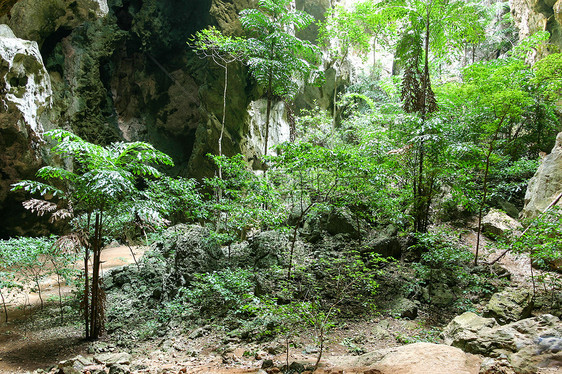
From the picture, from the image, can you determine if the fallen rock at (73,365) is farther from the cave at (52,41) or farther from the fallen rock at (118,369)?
the cave at (52,41)

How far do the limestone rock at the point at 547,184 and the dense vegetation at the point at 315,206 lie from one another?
101 cm

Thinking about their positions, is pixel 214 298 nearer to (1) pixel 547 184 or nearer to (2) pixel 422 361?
(2) pixel 422 361

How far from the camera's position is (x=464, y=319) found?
13.7ft

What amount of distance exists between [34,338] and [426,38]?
11591 millimetres

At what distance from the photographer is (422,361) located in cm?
291

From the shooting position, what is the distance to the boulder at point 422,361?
270cm

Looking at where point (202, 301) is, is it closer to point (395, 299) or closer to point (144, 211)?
point (144, 211)

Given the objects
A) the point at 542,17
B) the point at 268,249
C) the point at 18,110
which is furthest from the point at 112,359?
the point at 542,17

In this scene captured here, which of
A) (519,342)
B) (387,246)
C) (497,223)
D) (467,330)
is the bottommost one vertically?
(467,330)

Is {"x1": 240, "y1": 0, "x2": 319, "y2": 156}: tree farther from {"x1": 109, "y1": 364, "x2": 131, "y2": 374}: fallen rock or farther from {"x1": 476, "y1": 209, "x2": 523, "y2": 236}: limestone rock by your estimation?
{"x1": 476, "y1": 209, "x2": 523, "y2": 236}: limestone rock

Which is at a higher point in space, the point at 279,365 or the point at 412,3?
the point at 412,3

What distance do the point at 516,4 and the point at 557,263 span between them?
1689 cm

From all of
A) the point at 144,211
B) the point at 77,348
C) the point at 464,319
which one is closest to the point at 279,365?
the point at 464,319

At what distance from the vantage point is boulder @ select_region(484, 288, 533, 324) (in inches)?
190
